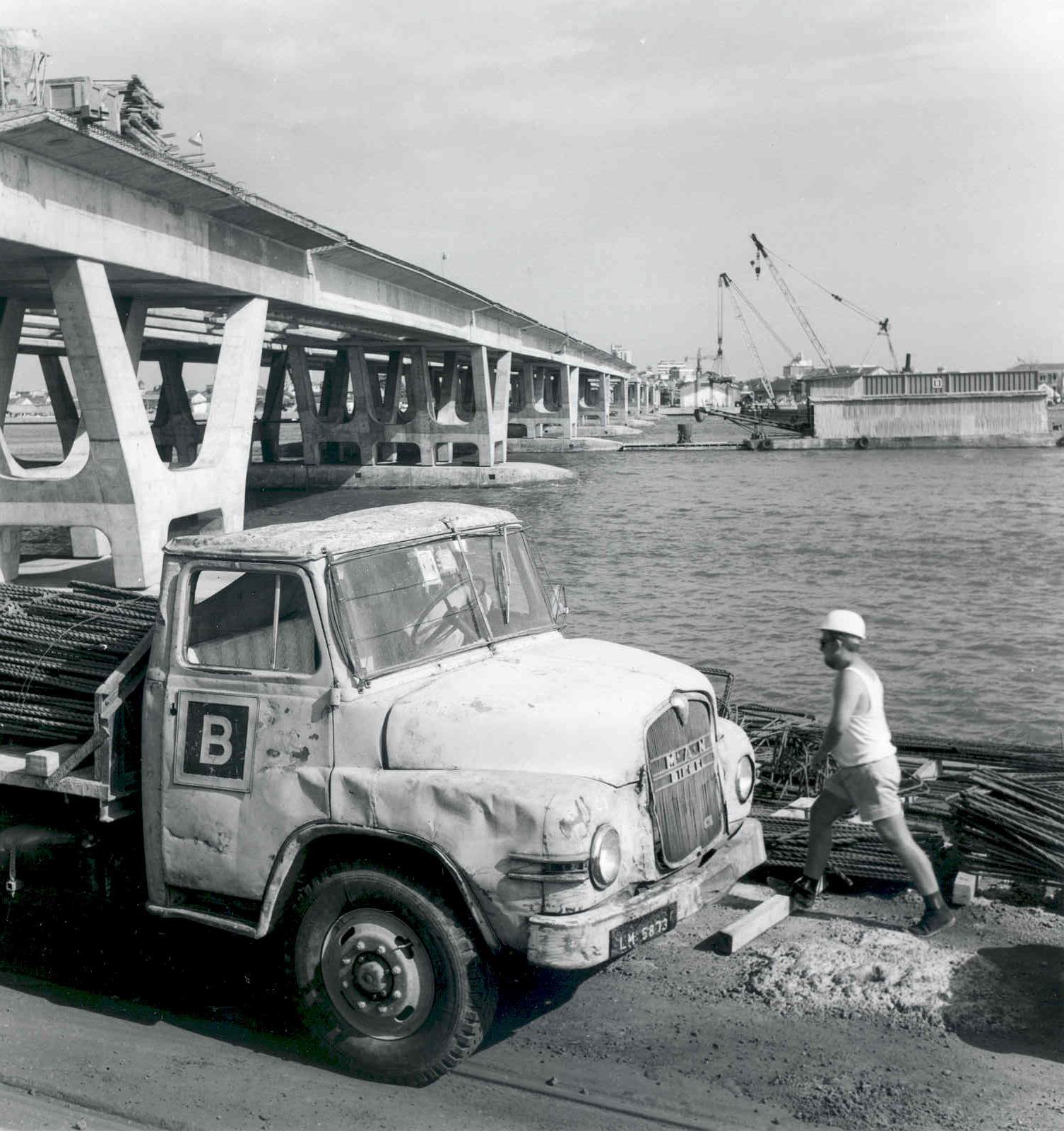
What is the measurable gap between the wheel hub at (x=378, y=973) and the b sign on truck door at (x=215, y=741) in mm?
849

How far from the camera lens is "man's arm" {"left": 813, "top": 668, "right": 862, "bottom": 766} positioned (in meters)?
6.26

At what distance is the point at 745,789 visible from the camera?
6516mm

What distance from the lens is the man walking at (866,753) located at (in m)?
6.27

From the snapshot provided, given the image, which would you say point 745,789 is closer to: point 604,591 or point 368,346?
point 604,591

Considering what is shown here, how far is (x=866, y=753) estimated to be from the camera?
627cm

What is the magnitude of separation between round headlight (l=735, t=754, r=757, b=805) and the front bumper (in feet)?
1.22

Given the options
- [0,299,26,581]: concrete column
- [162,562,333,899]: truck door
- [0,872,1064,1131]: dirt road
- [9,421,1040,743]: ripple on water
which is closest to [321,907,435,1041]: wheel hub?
[0,872,1064,1131]: dirt road

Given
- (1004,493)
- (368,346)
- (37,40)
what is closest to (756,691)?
(37,40)

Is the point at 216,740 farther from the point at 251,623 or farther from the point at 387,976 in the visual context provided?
the point at 387,976

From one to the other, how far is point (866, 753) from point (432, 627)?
89.9 inches

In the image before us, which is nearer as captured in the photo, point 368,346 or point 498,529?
point 498,529

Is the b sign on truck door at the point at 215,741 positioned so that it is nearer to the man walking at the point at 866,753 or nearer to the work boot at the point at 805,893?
the man walking at the point at 866,753

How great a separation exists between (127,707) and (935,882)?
169 inches

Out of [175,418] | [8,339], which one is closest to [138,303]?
[8,339]
